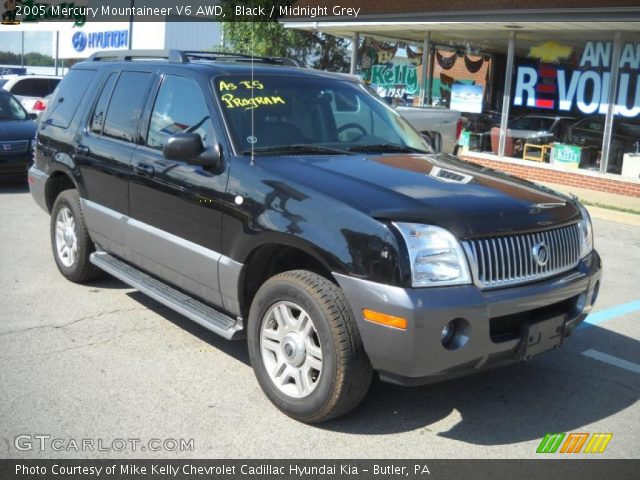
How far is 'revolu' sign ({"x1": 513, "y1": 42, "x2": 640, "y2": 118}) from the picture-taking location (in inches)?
501

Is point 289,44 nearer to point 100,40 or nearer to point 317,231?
point 100,40

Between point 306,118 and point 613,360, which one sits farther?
point 613,360

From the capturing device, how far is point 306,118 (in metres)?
4.82

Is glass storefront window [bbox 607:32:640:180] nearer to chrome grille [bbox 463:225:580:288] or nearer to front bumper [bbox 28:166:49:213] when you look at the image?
chrome grille [bbox 463:225:580:288]

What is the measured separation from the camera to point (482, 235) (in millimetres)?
3631

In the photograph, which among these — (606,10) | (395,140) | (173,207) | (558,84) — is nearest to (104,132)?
(173,207)

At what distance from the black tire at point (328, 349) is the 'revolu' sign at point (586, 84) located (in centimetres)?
1084

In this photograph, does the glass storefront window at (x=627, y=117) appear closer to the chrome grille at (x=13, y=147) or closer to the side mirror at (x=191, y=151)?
the chrome grille at (x=13, y=147)

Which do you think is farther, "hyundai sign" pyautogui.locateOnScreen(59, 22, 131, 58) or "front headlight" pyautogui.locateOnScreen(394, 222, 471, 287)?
"hyundai sign" pyautogui.locateOnScreen(59, 22, 131, 58)

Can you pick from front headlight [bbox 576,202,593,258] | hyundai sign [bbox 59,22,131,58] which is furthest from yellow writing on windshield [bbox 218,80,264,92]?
hyundai sign [bbox 59,22,131,58]

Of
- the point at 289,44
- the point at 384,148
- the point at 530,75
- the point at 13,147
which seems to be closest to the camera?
the point at 384,148

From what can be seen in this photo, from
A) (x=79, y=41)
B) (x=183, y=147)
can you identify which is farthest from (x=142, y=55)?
(x=79, y=41)

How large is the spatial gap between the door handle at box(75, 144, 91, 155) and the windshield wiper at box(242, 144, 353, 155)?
2.04 m

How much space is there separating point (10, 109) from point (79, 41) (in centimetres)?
3069
